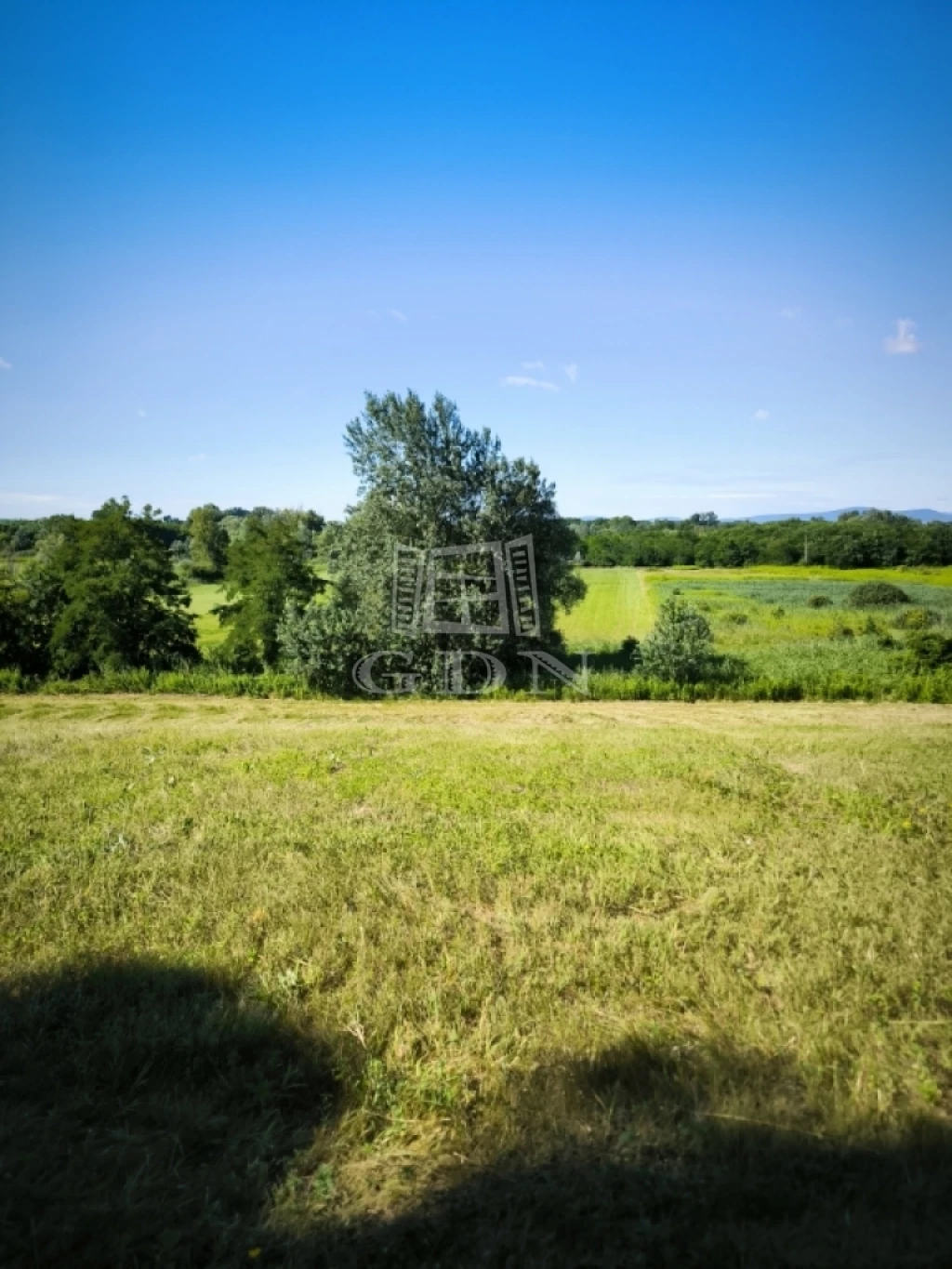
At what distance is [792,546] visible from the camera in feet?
279

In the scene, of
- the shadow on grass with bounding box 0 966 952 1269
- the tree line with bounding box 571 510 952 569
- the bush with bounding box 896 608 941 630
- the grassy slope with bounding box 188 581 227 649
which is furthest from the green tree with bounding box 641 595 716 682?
the tree line with bounding box 571 510 952 569

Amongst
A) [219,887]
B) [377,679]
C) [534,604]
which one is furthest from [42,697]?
[219,887]

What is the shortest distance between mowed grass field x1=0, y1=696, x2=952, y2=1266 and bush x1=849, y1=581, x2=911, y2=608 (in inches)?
1728

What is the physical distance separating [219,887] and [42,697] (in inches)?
815

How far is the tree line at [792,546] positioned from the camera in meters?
73.3

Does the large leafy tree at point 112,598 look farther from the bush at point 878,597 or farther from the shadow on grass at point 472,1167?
the bush at point 878,597

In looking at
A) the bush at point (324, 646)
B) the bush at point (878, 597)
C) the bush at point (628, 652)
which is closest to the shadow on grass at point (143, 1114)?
the bush at point (324, 646)

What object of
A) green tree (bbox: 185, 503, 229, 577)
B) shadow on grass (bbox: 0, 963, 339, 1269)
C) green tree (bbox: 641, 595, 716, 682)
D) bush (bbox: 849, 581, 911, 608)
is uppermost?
green tree (bbox: 185, 503, 229, 577)

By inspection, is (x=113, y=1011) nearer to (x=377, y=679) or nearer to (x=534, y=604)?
(x=377, y=679)

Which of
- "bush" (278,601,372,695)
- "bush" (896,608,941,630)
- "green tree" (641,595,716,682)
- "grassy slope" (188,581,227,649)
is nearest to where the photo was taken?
"green tree" (641,595,716,682)

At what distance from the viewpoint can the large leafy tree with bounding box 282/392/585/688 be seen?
21.0 meters

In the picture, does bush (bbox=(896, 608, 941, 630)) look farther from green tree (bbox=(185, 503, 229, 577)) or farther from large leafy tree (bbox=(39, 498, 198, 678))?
green tree (bbox=(185, 503, 229, 577))

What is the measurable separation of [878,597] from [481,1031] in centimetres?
5120

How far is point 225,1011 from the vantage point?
4008mm
